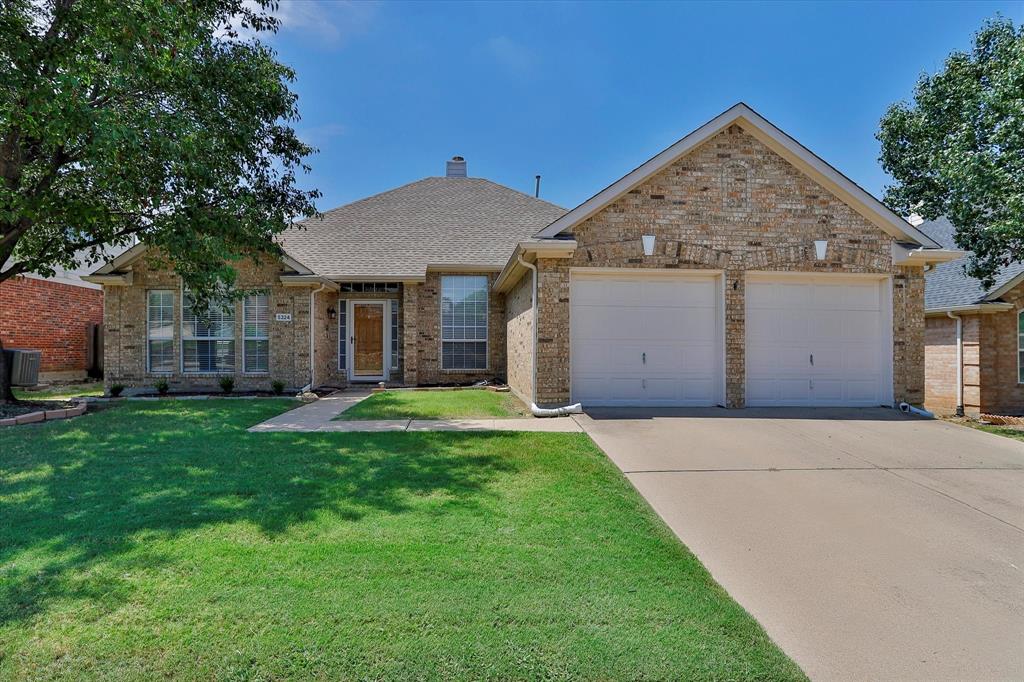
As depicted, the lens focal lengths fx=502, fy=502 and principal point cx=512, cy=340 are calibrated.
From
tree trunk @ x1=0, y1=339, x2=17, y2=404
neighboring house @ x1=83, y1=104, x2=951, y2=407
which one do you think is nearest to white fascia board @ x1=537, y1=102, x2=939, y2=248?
neighboring house @ x1=83, y1=104, x2=951, y2=407

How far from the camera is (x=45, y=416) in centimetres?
906

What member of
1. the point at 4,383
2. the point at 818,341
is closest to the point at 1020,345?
the point at 818,341

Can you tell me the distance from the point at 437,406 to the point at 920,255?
974cm

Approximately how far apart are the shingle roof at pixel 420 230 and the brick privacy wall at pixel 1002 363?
1219 cm

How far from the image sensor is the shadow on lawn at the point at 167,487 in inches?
132

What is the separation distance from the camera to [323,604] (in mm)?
2887

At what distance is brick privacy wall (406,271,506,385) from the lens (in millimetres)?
14273

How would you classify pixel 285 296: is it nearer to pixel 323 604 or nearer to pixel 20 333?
pixel 20 333

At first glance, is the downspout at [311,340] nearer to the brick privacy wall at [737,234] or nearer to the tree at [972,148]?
the brick privacy wall at [737,234]

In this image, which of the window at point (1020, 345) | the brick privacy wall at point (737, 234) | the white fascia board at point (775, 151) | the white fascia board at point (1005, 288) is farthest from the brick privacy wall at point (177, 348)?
the window at point (1020, 345)

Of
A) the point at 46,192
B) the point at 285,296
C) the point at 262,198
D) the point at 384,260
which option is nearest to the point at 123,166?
the point at 46,192

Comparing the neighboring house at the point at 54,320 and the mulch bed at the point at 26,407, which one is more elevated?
the neighboring house at the point at 54,320

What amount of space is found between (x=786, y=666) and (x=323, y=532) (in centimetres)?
317

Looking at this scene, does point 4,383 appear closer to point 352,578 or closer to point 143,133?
point 143,133
